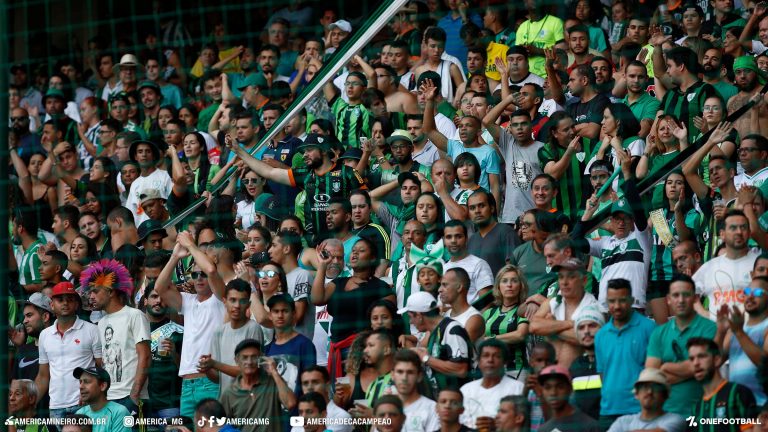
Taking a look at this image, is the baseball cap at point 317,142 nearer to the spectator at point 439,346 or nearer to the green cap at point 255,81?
the green cap at point 255,81

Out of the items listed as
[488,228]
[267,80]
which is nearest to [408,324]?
[488,228]

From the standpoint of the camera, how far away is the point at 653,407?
7.12 meters

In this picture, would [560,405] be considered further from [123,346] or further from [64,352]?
[64,352]

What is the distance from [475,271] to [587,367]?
1298 mm

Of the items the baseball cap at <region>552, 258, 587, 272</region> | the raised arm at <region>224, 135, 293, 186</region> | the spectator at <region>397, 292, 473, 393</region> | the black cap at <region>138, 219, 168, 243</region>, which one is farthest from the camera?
the black cap at <region>138, 219, 168, 243</region>

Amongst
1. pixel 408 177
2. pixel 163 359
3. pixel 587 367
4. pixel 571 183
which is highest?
pixel 408 177

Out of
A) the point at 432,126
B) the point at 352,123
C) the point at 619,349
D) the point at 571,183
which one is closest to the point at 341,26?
the point at 352,123

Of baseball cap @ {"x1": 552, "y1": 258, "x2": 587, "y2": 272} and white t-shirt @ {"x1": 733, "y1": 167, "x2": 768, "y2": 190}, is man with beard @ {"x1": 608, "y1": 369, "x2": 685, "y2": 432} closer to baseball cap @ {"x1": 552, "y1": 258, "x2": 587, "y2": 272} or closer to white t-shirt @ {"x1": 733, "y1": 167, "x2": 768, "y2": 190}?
baseball cap @ {"x1": 552, "y1": 258, "x2": 587, "y2": 272}

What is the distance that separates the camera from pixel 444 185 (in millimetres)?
9648

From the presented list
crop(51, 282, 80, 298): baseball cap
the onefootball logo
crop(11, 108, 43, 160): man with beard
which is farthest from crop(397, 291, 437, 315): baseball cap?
crop(11, 108, 43, 160): man with beard

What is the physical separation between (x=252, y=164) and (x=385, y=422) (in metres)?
3.40

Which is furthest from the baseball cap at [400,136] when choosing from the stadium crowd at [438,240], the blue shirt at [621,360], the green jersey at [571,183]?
the blue shirt at [621,360]

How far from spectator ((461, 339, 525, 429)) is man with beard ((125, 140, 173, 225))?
4353mm

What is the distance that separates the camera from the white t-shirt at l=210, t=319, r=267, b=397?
8.63m
